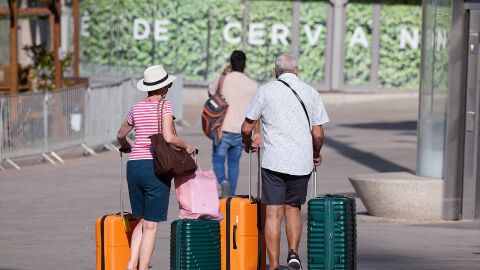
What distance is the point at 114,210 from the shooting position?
14.5 m

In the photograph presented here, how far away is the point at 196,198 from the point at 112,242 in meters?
0.67

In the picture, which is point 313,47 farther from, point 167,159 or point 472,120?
point 167,159

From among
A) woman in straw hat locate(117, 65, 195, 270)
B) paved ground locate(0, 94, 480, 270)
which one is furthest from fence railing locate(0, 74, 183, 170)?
woman in straw hat locate(117, 65, 195, 270)

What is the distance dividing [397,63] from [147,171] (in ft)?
90.3

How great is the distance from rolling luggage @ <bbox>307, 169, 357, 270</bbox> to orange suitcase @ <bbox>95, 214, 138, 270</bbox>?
1.33m

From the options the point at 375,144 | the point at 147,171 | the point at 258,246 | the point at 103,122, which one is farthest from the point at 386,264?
the point at 375,144

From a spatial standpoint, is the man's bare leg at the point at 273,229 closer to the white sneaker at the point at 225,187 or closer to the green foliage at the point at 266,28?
the white sneaker at the point at 225,187

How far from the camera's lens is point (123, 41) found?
37.6m

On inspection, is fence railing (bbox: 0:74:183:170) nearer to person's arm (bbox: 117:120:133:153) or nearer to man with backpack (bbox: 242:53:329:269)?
person's arm (bbox: 117:120:133:153)

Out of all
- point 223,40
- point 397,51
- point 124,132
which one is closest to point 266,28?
point 223,40

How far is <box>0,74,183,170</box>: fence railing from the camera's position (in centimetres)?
1870

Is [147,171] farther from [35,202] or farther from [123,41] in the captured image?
[123,41]

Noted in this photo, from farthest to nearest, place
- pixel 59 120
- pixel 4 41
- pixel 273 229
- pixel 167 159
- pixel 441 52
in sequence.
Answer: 1. pixel 4 41
2. pixel 59 120
3. pixel 441 52
4. pixel 273 229
5. pixel 167 159

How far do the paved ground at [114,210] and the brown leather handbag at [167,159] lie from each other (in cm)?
146
